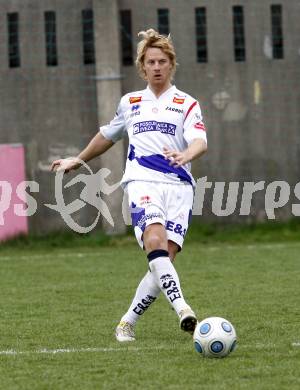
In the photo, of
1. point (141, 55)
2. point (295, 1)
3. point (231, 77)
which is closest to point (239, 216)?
point (231, 77)

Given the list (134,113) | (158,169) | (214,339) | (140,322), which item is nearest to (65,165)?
(134,113)

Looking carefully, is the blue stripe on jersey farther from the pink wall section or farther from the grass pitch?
the pink wall section

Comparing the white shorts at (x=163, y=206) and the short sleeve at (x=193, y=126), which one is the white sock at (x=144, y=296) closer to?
the white shorts at (x=163, y=206)

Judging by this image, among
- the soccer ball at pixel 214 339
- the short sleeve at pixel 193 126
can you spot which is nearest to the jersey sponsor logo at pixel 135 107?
the short sleeve at pixel 193 126

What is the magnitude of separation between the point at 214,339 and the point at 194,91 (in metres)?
11.4

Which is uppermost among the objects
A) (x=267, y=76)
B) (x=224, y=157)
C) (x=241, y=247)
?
(x=267, y=76)

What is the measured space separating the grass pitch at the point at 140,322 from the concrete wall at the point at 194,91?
1965mm

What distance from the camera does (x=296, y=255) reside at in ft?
48.8

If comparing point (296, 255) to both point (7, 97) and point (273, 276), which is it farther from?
point (7, 97)

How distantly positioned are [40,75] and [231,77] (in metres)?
2.98

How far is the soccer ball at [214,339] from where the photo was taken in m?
Answer: 6.62

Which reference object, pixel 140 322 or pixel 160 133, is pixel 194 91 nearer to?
pixel 140 322

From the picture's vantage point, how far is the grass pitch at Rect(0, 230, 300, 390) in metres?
6.15

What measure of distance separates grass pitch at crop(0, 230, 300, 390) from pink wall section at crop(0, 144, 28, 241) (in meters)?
1.46
